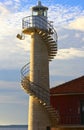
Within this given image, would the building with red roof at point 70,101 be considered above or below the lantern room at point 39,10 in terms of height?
below

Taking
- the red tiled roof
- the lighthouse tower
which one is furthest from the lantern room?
the red tiled roof

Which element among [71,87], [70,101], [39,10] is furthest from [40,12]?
[70,101]

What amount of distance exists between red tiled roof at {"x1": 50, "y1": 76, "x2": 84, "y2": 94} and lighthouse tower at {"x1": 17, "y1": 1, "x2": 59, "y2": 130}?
180cm

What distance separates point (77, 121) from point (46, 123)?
Result: 2.97m

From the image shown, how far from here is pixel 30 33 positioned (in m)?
44.5

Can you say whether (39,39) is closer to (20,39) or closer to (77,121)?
(20,39)

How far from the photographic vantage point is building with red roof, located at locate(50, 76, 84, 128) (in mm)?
43938

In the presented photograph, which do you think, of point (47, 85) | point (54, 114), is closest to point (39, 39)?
point (47, 85)

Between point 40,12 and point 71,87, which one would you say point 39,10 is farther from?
point 71,87

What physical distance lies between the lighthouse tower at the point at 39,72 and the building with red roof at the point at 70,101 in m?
1.59

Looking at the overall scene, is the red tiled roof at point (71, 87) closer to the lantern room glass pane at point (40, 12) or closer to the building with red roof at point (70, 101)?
the building with red roof at point (70, 101)

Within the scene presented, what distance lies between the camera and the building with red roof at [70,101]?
1730 inches

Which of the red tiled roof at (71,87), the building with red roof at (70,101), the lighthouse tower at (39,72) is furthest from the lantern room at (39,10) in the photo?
the building with red roof at (70,101)

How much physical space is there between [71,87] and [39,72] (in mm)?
3929
